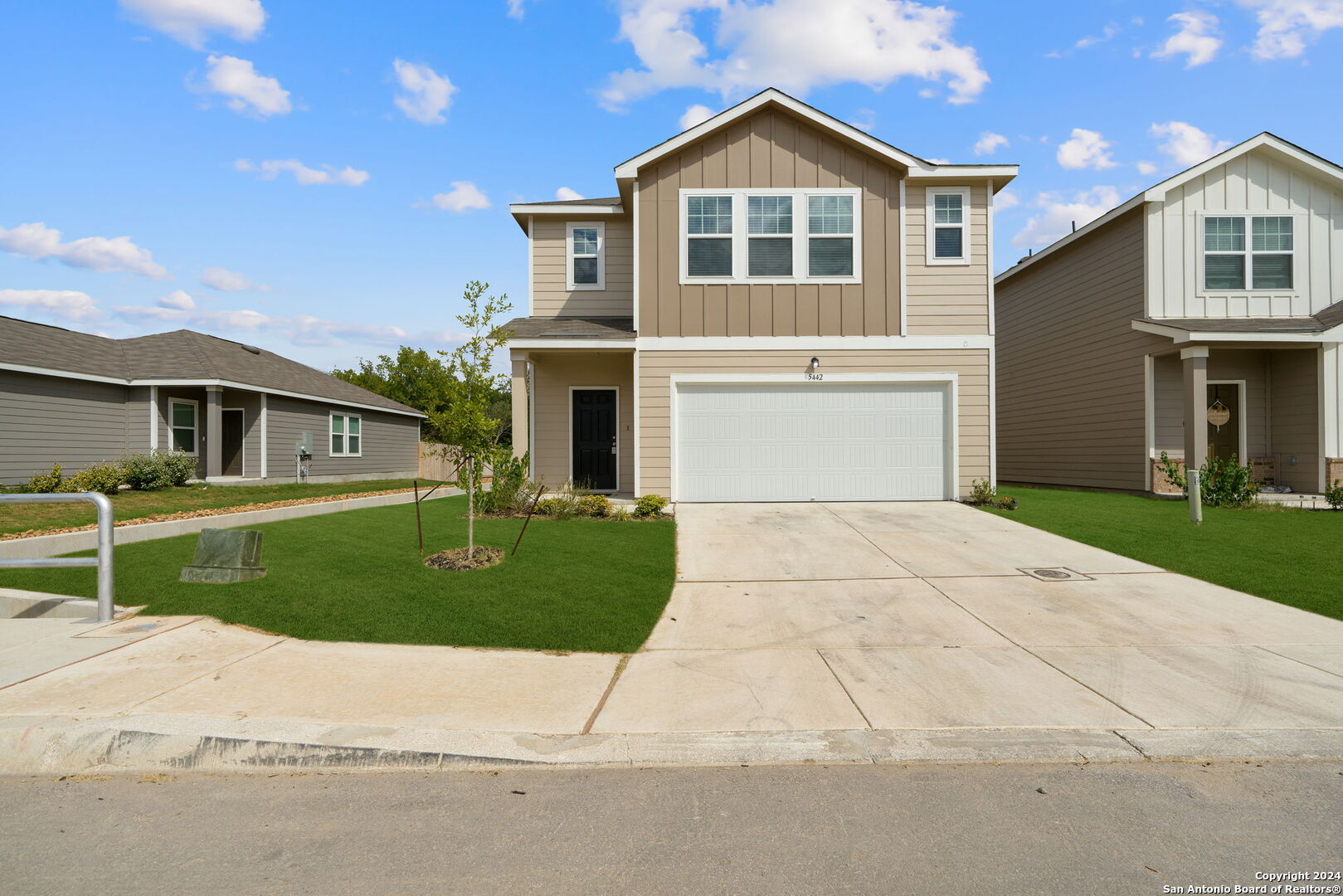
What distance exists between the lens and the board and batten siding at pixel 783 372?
13484mm

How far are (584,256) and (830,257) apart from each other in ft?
16.6

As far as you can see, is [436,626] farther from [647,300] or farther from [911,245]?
[911,245]

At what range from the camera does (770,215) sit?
13.5m

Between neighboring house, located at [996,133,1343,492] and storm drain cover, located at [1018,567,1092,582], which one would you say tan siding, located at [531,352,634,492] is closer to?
storm drain cover, located at [1018,567,1092,582]

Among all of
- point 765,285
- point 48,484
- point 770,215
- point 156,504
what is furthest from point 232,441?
point 770,215

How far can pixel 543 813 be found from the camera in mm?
3250

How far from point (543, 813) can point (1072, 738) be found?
2.85 m

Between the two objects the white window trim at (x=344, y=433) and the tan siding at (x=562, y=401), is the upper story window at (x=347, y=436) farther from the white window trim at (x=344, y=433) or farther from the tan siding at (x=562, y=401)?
the tan siding at (x=562, y=401)

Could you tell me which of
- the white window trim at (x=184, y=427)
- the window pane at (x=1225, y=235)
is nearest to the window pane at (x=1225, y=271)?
the window pane at (x=1225, y=235)

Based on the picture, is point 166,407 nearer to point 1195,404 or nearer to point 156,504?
point 156,504

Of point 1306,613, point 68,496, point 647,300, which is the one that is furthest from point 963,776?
point 647,300

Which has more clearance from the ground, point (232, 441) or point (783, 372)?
point (783, 372)

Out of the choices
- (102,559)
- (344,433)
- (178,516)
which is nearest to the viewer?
(102,559)

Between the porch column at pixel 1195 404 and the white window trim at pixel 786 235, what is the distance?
6623 millimetres
